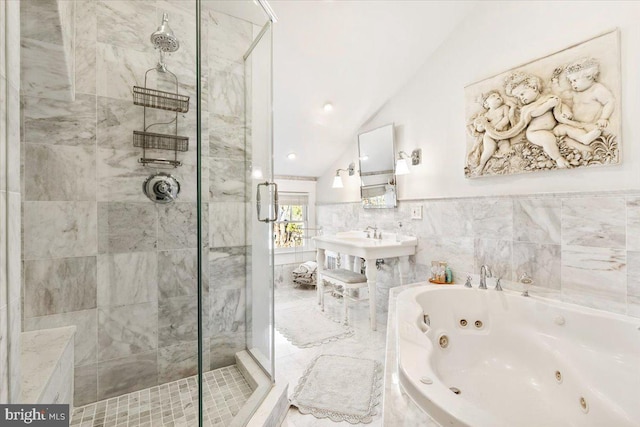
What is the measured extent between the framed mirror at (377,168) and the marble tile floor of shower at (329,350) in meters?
1.29

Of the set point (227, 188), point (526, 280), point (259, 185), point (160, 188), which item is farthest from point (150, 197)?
point (526, 280)

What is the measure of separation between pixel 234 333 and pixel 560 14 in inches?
121

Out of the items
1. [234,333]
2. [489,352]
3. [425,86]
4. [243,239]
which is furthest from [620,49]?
[234,333]

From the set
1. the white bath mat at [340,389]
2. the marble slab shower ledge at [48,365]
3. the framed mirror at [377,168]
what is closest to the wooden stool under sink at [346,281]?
the white bath mat at [340,389]

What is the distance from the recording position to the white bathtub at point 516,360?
1161mm

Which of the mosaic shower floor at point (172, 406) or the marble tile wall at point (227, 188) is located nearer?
the mosaic shower floor at point (172, 406)

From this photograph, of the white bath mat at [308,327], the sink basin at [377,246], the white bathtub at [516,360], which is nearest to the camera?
the white bathtub at [516,360]

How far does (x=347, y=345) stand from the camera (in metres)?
2.48

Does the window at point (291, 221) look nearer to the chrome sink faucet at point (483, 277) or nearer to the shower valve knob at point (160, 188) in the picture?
the shower valve knob at point (160, 188)

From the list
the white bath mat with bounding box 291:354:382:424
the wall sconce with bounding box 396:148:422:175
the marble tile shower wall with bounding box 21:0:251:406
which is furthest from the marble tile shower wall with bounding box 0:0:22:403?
the wall sconce with bounding box 396:148:422:175

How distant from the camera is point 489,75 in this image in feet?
7.54

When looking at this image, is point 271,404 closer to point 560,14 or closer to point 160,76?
point 160,76

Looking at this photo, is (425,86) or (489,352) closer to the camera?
(489,352)

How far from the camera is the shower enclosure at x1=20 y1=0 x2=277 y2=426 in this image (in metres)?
1.53
